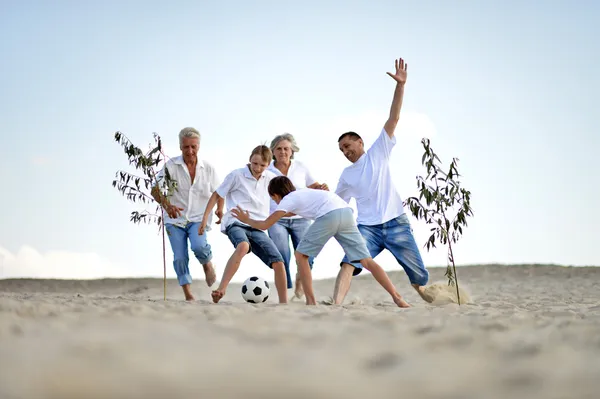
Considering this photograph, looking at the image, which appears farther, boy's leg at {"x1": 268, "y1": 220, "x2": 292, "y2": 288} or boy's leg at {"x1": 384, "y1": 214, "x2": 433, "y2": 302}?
boy's leg at {"x1": 268, "y1": 220, "x2": 292, "y2": 288}

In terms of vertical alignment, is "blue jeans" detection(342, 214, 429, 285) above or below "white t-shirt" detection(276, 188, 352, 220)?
below

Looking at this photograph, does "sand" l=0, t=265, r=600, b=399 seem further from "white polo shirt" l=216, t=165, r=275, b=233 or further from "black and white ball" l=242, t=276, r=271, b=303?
"white polo shirt" l=216, t=165, r=275, b=233

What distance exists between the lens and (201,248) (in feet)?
25.6

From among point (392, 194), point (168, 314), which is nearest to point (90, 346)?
point (168, 314)

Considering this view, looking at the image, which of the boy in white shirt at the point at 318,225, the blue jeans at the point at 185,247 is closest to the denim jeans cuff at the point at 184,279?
the blue jeans at the point at 185,247

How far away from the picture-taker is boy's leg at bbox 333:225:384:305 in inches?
256

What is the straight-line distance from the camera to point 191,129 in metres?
7.92

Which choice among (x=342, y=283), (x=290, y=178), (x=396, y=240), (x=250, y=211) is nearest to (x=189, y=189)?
(x=250, y=211)

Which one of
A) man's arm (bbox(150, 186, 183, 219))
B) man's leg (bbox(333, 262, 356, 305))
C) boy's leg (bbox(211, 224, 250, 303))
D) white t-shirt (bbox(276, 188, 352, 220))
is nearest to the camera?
white t-shirt (bbox(276, 188, 352, 220))

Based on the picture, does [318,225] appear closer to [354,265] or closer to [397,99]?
[354,265]

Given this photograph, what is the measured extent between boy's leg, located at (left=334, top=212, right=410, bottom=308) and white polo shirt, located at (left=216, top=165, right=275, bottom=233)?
125cm

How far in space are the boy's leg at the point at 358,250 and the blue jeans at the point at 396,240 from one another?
516mm

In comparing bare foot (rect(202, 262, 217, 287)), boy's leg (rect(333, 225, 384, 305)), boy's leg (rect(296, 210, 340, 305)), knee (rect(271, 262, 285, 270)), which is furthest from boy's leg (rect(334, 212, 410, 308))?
bare foot (rect(202, 262, 217, 287))

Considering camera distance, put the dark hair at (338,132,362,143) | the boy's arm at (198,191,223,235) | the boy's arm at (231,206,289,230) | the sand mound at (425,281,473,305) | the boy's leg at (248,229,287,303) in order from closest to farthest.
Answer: the boy's arm at (231,206,289,230)
the boy's leg at (248,229,287,303)
the dark hair at (338,132,362,143)
the boy's arm at (198,191,223,235)
the sand mound at (425,281,473,305)
